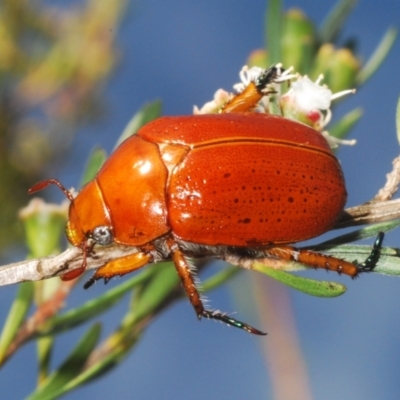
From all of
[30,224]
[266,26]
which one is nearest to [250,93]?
[266,26]

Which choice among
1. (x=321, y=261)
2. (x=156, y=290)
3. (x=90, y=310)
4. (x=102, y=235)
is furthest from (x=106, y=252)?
(x=321, y=261)

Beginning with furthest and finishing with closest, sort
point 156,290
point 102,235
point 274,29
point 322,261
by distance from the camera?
point 156,290 → point 274,29 → point 102,235 → point 322,261

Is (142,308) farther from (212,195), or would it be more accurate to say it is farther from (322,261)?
(322,261)

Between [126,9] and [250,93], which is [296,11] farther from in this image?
[126,9]

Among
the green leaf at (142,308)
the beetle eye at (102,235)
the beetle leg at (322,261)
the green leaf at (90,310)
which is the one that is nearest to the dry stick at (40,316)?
the green leaf at (90,310)

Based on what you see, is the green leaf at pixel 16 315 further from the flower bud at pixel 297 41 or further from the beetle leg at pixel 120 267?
the flower bud at pixel 297 41

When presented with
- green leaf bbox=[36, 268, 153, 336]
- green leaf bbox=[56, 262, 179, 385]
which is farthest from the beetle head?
green leaf bbox=[56, 262, 179, 385]
